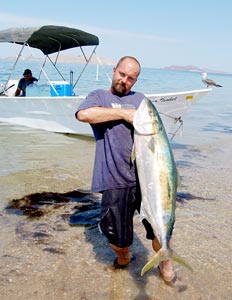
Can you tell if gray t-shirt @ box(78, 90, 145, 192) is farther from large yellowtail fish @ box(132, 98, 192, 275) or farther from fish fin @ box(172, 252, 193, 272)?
fish fin @ box(172, 252, 193, 272)

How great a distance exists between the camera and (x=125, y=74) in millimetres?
3422

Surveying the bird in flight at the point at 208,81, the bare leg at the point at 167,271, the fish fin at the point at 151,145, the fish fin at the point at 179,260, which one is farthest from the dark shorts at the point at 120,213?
the bird in flight at the point at 208,81

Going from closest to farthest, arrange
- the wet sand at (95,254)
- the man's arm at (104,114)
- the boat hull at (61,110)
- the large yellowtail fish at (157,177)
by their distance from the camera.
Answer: the large yellowtail fish at (157,177), the man's arm at (104,114), the wet sand at (95,254), the boat hull at (61,110)

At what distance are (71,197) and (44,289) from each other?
112 inches

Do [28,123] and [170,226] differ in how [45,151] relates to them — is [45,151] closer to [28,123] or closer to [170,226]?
[28,123]

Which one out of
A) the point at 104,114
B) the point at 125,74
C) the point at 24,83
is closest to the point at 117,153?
the point at 104,114

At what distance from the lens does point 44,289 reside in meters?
3.73

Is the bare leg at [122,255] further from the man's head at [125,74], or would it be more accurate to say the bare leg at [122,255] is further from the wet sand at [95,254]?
the man's head at [125,74]

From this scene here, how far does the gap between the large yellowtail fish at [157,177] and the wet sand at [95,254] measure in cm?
86

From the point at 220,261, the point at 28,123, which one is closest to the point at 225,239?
the point at 220,261

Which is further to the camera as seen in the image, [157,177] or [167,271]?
[167,271]

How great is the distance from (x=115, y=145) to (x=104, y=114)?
0.34 m

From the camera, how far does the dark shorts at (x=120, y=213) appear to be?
354 centimetres

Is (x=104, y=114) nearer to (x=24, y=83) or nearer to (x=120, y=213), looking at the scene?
(x=120, y=213)
